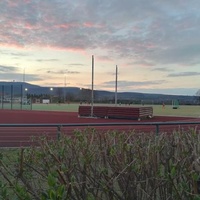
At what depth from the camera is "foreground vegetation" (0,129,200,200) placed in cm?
235

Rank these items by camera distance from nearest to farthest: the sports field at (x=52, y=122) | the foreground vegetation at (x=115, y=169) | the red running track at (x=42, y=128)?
the foreground vegetation at (x=115, y=169)
the red running track at (x=42, y=128)
the sports field at (x=52, y=122)

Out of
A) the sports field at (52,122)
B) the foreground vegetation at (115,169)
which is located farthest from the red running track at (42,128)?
the foreground vegetation at (115,169)

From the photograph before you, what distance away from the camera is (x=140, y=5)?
63.3 feet

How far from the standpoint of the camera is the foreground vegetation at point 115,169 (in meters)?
2.35

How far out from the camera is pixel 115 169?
2.56m

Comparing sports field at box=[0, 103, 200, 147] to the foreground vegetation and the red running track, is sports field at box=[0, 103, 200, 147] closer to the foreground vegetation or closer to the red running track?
the red running track

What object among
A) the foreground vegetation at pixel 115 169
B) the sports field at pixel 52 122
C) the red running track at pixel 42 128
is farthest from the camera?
the sports field at pixel 52 122

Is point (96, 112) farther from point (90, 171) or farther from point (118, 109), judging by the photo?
point (90, 171)

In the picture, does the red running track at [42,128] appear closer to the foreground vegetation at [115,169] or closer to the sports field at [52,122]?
the sports field at [52,122]

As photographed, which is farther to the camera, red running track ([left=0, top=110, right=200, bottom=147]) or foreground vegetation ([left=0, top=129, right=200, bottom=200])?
red running track ([left=0, top=110, right=200, bottom=147])

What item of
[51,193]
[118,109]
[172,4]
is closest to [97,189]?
[51,193]

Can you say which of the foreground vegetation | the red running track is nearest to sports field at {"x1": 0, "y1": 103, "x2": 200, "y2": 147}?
the red running track

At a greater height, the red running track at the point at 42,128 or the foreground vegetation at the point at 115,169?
the foreground vegetation at the point at 115,169

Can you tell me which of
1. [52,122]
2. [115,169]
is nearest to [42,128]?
[52,122]
